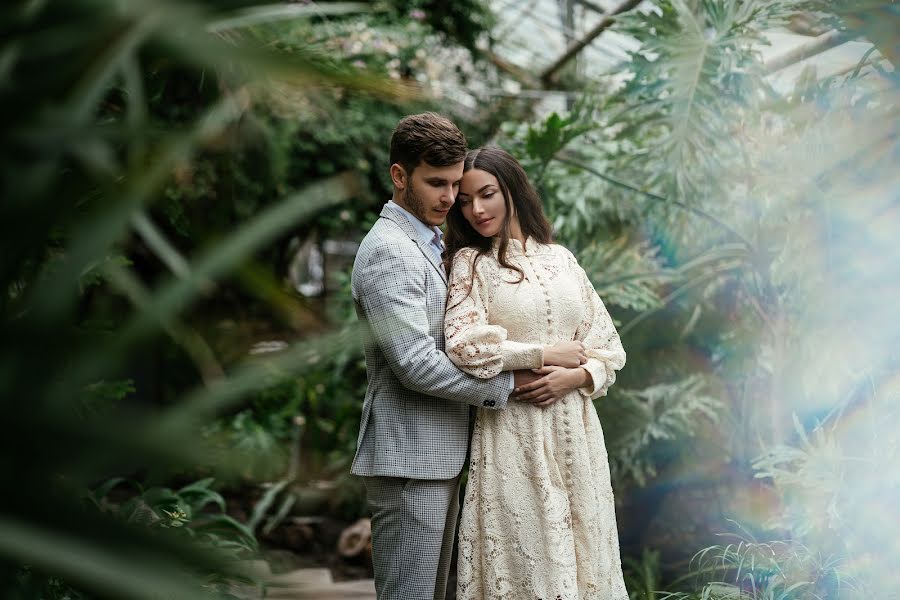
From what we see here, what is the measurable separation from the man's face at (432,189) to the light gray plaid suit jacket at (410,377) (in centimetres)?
6

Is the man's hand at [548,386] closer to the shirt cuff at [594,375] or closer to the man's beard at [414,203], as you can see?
the shirt cuff at [594,375]

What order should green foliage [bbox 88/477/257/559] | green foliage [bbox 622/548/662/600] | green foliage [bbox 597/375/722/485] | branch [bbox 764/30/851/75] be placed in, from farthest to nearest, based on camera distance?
1. green foliage [bbox 597/375/722/485]
2. branch [bbox 764/30/851/75]
3. green foliage [bbox 622/548/662/600]
4. green foliage [bbox 88/477/257/559]

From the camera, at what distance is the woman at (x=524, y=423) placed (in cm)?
218

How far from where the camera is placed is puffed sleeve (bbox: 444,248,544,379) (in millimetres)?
2129

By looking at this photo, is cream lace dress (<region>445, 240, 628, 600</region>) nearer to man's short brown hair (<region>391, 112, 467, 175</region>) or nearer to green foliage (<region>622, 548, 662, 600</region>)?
man's short brown hair (<region>391, 112, 467, 175</region>)

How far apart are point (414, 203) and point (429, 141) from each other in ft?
0.61

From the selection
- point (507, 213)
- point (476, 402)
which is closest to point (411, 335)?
point (476, 402)

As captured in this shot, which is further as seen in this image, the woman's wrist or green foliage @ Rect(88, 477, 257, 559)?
the woman's wrist

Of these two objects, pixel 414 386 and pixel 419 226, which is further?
pixel 419 226

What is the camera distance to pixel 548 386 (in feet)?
7.20

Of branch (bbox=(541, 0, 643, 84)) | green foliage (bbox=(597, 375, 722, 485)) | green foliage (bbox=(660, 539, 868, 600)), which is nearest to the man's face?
green foliage (bbox=(660, 539, 868, 600))

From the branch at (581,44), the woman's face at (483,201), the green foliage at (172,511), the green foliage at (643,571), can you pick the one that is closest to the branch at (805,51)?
the branch at (581,44)

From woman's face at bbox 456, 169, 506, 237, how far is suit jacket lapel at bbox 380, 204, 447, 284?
0.53 feet

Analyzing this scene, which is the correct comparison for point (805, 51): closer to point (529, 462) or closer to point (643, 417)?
point (643, 417)
